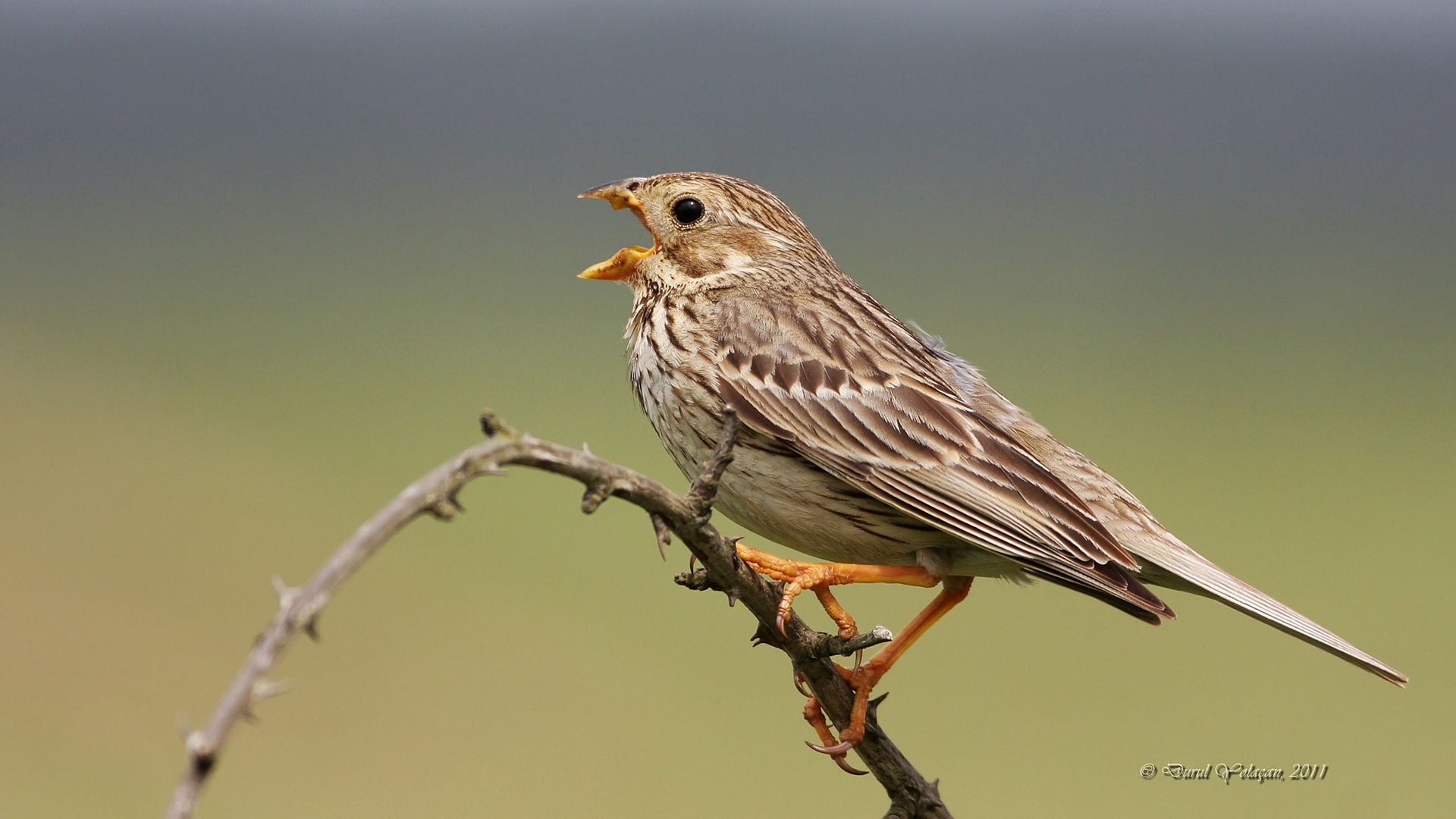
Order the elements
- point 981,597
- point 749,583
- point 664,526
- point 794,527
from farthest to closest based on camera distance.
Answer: point 981,597 < point 794,527 < point 749,583 < point 664,526

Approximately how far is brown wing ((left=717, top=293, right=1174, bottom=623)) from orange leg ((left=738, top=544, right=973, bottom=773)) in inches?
12.9

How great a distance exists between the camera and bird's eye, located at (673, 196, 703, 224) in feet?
20.6

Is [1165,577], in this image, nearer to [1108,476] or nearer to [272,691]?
[1108,476]

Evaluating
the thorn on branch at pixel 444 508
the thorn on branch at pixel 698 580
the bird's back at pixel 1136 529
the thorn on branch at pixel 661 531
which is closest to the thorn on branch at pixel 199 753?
the thorn on branch at pixel 444 508

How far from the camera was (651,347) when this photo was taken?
5668 millimetres

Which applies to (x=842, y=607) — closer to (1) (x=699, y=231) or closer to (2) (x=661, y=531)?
(2) (x=661, y=531)

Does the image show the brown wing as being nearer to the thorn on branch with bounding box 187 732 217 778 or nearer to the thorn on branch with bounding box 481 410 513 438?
the thorn on branch with bounding box 481 410 513 438

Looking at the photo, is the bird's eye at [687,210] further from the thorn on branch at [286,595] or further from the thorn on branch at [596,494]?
the thorn on branch at [286,595]

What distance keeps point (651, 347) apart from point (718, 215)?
39.3 inches

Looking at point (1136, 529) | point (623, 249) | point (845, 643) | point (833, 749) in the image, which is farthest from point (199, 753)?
point (623, 249)

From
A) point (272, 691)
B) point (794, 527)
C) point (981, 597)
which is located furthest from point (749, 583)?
point (981, 597)

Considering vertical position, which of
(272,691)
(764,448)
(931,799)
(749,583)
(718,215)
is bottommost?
(931,799)

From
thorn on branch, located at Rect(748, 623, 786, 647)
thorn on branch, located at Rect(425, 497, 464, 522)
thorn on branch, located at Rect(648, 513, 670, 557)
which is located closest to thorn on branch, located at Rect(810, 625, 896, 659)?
thorn on branch, located at Rect(748, 623, 786, 647)

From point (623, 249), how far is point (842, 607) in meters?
2.23
